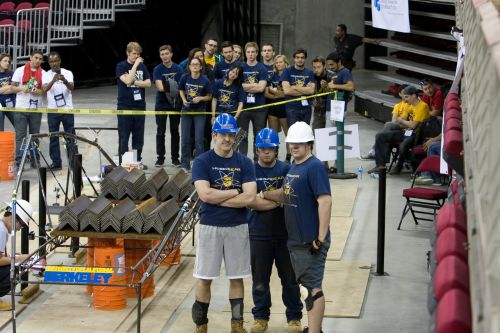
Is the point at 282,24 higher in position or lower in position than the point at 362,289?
higher

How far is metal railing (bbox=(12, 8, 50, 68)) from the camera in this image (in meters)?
23.5

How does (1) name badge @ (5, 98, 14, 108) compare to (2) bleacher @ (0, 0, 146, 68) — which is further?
(2) bleacher @ (0, 0, 146, 68)

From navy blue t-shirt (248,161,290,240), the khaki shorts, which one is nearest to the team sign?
the khaki shorts

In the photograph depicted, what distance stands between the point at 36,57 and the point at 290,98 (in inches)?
157

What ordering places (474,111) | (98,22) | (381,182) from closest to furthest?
1. (474,111)
2. (381,182)
3. (98,22)

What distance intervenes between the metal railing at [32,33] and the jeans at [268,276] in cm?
1377

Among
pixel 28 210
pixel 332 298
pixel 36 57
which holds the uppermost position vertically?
pixel 36 57

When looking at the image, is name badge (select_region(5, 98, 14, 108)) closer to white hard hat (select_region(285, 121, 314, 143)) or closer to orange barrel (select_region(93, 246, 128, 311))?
orange barrel (select_region(93, 246, 128, 311))

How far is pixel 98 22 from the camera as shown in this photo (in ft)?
84.5

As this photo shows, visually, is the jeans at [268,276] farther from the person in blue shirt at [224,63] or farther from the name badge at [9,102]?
the name badge at [9,102]

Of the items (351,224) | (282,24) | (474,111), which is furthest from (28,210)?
(282,24)

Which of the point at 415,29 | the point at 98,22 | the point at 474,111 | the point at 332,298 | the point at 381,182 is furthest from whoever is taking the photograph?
the point at 98,22

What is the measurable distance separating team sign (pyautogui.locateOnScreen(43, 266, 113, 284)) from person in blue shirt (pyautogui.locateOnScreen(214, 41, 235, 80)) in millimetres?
7890

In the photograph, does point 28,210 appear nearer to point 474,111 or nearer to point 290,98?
point 474,111
